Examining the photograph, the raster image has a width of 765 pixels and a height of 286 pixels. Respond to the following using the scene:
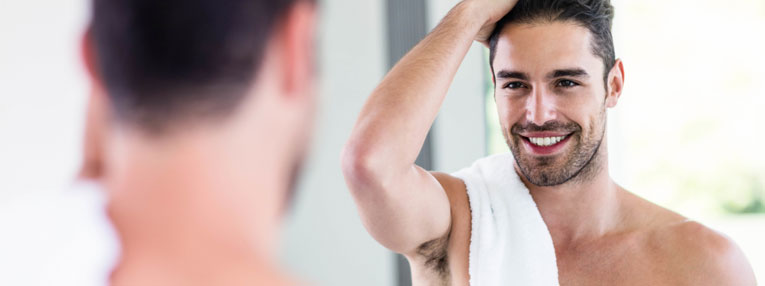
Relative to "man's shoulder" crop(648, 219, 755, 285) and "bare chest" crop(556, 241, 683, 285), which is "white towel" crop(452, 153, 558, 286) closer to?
"bare chest" crop(556, 241, 683, 285)

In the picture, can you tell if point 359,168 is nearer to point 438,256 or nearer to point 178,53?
point 438,256

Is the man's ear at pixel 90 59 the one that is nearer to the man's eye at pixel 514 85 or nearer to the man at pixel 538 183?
the man at pixel 538 183

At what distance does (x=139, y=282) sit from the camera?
1.46 feet

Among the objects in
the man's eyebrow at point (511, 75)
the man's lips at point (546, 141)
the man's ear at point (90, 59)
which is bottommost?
the man's lips at point (546, 141)

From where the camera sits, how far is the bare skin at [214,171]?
1.43ft

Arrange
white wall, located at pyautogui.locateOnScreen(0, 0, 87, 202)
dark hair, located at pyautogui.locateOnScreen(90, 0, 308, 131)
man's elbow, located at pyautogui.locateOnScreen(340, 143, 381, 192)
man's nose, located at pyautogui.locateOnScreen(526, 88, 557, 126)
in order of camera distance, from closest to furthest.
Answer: dark hair, located at pyautogui.locateOnScreen(90, 0, 308, 131), white wall, located at pyautogui.locateOnScreen(0, 0, 87, 202), man's elbow, located at pyautogui.locateOnScreen(340, 143, 381, 192), man's nose, located at pyautogui.locateOnScreen(526, 88, 557, 126)

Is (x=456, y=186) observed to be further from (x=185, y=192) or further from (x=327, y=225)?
(x=185, y=192)

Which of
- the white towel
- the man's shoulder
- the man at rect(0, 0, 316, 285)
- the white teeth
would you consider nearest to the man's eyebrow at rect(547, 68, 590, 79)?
the white teeth

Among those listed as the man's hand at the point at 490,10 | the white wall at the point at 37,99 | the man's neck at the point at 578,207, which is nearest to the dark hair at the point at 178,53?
the white wall at the point at 37,99

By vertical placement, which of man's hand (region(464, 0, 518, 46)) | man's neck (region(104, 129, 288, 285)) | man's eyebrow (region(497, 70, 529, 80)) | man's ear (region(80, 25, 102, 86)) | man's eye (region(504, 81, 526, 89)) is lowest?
man's eye (region(504, 81, 526, 89))

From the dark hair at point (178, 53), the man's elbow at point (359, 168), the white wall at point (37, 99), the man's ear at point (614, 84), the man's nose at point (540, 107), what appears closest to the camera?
the dark hair at point (178, 53)

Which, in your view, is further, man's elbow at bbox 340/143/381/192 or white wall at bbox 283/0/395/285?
white wall at bbox 283/0/395/285

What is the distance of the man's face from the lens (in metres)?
1.08

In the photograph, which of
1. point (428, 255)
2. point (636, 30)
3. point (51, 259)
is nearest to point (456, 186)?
point (428, 255)
